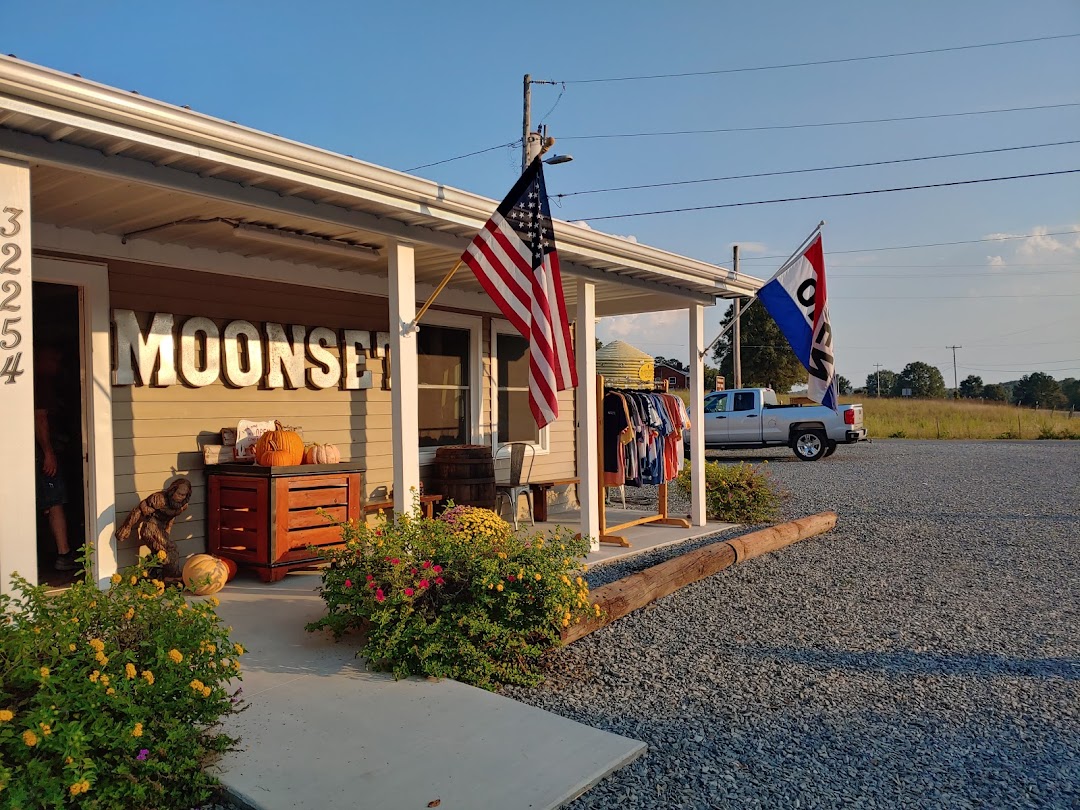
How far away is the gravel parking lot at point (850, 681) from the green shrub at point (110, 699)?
143 cm

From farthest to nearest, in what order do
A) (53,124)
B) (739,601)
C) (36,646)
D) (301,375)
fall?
(301,375), (739,601), (53,124), (36,646)

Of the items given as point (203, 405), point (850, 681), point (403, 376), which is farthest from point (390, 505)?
point (850, 681)

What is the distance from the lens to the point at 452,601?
4.48 metres

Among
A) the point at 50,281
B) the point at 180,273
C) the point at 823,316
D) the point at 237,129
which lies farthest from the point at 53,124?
the point at 823,316

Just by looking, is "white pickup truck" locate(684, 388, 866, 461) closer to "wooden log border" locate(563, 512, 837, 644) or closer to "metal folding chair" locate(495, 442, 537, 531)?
"wooden log border" locate(563, 512, 837, 644)

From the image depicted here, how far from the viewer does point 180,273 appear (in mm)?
6336

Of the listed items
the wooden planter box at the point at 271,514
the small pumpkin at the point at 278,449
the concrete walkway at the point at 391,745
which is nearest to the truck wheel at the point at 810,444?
the wooden planter box at the point at 271,514

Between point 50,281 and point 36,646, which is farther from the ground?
point 50,281

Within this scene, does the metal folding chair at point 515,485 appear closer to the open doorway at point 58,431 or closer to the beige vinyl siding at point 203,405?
the beige vinyl siding at point 203,405

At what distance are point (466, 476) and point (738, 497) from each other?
3399 millimetres

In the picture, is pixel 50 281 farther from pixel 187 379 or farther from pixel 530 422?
pixel 530 422

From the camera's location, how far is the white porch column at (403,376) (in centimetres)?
567

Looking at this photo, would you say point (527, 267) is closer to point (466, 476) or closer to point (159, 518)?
point (466, 476)

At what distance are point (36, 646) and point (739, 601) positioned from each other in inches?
182
